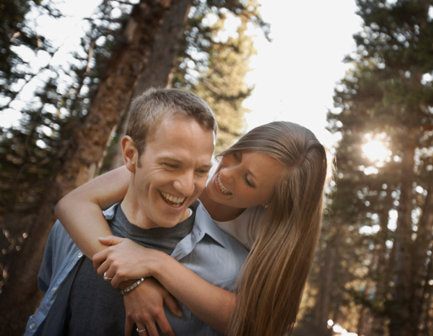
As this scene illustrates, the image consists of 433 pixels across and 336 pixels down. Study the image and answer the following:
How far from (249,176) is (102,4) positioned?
266cm

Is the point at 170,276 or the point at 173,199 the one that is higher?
the point at 173,199

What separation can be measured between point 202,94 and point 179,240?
12895 mm

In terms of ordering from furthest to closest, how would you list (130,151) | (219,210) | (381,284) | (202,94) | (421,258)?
(381,284), (202,94), (421,258), (219,210), (130,151)

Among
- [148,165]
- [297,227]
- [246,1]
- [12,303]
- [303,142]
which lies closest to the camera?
[148,165]

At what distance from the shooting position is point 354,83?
14.9m

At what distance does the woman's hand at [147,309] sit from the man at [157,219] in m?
0.06

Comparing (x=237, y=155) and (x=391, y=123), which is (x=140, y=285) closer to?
(x=237, y=155)

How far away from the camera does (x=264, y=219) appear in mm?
2227

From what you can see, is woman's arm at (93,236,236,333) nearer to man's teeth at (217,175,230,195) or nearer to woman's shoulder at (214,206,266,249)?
woman's shoulder at (214,206,266,249)

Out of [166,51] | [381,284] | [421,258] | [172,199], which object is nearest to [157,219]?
A: [172,199]

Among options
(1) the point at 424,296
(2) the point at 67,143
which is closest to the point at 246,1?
(2) the point at 67,143

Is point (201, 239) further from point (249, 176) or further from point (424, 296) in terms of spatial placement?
point (424, 296)

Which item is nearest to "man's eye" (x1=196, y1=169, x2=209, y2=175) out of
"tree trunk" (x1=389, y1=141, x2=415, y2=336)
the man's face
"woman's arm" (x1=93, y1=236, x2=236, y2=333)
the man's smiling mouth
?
the man's face

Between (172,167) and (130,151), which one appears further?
(130,151)
